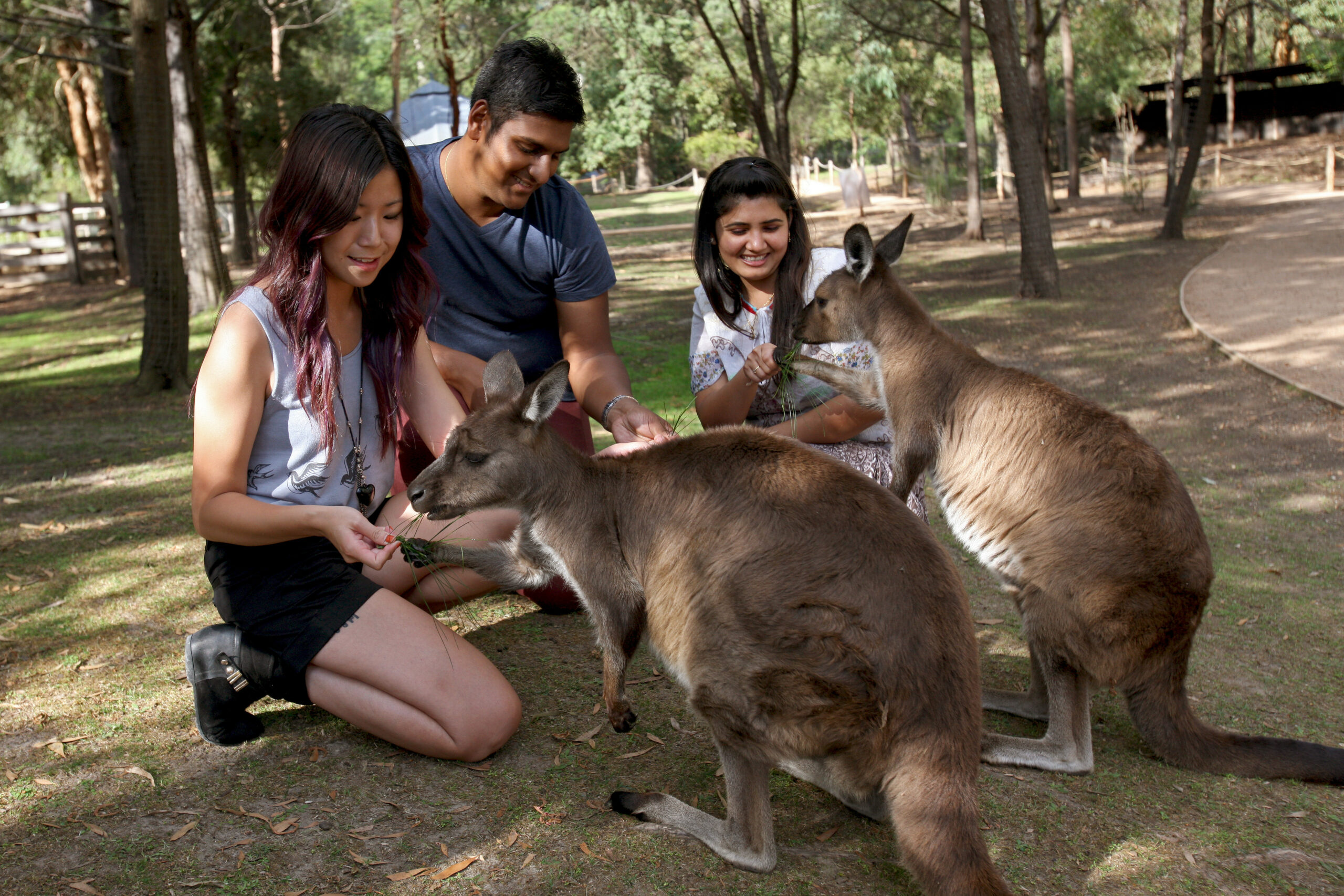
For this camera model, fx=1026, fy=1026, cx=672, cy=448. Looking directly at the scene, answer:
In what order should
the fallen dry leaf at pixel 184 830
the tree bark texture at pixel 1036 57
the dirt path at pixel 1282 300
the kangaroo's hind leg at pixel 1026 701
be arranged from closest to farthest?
the fallen dry leaf at pixel 184 830 → the kangaroo's hind leg at pixel 1026 701 → the dirt path at pixel 1282 300 → the tree bark texture at pixel 1036 57

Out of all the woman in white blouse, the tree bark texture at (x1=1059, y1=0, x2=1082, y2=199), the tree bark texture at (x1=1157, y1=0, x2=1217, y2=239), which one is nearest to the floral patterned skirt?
the woman in white blouse

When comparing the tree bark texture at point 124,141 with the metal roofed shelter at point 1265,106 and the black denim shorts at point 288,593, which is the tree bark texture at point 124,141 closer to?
the black denim shorts at point 288,593

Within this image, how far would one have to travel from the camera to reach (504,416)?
2.81m

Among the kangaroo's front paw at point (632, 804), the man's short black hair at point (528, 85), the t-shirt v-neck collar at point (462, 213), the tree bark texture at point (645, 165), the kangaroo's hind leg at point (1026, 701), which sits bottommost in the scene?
the kangaroo's hind leg at point (1026, 701)

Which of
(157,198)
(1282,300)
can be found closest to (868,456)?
(157,198)

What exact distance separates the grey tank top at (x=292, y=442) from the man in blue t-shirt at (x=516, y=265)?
0.87 m

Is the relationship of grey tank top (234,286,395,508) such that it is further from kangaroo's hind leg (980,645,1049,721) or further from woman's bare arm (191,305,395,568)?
kangaroo's hind leg (980,645,1049,721)

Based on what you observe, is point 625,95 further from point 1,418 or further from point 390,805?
point 390,805

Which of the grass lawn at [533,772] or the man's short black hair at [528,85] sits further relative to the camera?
the man's short black hair at [528,85]

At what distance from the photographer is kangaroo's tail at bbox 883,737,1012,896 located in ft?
6.68

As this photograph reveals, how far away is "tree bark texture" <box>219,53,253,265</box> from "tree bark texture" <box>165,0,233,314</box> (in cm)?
657

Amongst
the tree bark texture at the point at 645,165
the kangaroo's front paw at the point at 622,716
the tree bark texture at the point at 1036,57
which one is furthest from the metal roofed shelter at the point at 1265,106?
the kangaroo's front paw at the point at 622,716

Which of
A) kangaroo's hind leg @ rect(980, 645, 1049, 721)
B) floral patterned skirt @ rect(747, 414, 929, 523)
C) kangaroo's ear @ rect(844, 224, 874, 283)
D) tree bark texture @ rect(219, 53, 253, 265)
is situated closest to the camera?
kangaroo's hind leg @ rect(980, 645, 1049, 721)

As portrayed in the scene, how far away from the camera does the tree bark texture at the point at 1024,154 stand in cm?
1063
